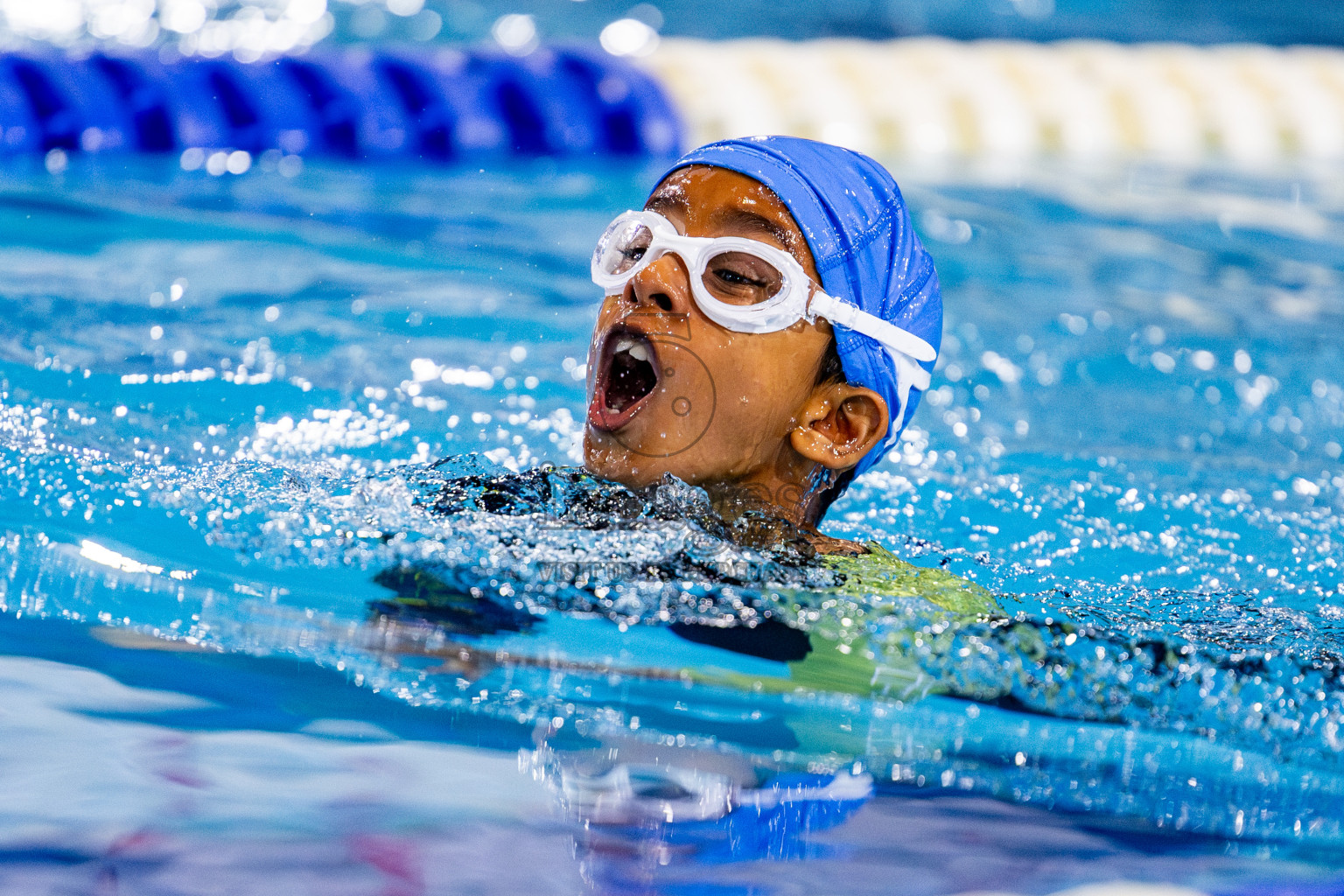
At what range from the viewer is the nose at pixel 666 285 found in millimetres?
2367

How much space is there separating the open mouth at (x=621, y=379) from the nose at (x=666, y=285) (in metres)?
0.06

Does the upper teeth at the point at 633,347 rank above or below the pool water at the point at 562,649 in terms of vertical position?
above

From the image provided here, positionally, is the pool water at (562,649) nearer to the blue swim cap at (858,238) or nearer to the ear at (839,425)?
the ear at (839,425)

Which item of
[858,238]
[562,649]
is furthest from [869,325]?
[562,649]

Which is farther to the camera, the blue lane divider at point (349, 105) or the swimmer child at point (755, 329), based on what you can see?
the blue lane divider at point (349, 105)

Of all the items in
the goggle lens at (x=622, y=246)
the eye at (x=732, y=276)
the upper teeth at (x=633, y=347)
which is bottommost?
the upper teeth at (x=633, y=347)

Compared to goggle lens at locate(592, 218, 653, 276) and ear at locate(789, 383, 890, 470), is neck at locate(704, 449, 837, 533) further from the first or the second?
goggle lens at locate(592, 218, 653, 276)

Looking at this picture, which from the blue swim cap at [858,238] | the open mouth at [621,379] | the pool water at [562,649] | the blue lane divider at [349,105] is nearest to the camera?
the pool water at [562,649]

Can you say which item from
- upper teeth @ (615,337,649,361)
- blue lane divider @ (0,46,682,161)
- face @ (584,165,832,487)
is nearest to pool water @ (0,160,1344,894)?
face @ (584,165,832,487)

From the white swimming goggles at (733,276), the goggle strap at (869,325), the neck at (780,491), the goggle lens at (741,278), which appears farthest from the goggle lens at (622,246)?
the neck at (780,491)

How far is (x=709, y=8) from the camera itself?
1055 centimetres

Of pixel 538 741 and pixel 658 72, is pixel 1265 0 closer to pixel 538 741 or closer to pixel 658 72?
pixel 658 72

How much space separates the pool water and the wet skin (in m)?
0.10

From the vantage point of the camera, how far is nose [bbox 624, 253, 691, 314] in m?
2.37
